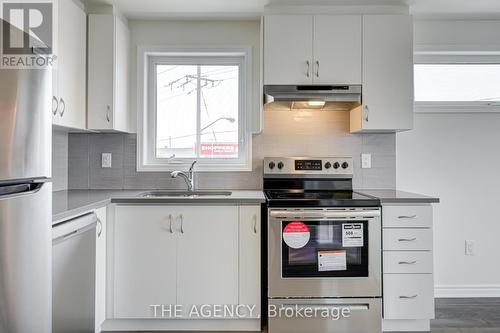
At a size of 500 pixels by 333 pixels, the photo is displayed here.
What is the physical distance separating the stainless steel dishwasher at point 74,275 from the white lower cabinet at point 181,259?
26 cm

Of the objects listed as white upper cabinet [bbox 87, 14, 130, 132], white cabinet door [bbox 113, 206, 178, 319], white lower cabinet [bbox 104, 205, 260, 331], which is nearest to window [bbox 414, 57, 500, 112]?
white lower cabinet [bbox 104, 205, 260, 331]

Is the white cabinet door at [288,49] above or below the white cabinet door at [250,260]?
above

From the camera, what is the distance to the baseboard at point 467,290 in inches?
112

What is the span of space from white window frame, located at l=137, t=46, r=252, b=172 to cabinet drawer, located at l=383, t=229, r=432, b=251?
1.16 meters

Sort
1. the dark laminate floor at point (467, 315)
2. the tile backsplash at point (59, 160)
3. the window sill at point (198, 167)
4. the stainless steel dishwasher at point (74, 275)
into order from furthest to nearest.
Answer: the window sill at point (198, 167), the tile backsplash at point (59, 160), the dark laminate floor at point (467, 315), the stainless steel dishwasher at point (74, 275)

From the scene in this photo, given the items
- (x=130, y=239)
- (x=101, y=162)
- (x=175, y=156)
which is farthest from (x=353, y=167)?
(x=101, y=162)

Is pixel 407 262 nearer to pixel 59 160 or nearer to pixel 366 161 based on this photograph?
pixel 366 161

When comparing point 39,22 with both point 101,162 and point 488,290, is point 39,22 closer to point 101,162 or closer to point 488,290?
point 101,162

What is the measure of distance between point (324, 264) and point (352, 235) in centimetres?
Answer: 25

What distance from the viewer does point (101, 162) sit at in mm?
2830

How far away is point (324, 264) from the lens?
2.19 meters

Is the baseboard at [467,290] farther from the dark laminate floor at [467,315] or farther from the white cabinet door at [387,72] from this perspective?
the white cabinet door at [387,72]

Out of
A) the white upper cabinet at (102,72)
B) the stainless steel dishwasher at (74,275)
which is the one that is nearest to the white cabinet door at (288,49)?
the white upper cabinet at (102,72)

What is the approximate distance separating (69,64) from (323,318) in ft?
7.44
